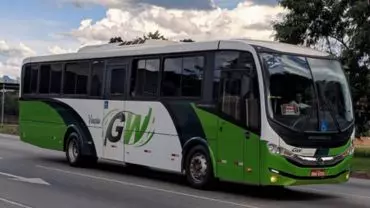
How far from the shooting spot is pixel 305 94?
12.4m

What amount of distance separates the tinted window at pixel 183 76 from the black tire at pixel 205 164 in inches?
46.6

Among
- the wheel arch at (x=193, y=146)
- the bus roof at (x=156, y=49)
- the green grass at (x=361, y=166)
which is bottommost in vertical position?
the green grass at (x=361, y=166)

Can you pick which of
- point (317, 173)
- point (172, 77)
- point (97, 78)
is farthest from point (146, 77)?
point (317, 173)

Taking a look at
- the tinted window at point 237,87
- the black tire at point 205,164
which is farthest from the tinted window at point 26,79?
the tinted window at point 237,87

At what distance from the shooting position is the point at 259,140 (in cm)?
1209

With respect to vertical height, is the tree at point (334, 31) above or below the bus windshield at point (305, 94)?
above

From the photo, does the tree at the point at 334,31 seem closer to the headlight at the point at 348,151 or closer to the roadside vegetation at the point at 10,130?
the headlight at the point at 348,151

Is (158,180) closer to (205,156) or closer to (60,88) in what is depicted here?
(205,156)

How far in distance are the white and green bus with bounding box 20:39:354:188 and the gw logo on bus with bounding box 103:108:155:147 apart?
0.08 ft

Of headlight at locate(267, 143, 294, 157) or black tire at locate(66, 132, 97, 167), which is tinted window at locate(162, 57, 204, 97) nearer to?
headlight at locate(267, 143, 294, 157)

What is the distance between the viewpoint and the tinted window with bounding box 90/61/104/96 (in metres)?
17.3

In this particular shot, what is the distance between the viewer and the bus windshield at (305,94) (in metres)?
12.1

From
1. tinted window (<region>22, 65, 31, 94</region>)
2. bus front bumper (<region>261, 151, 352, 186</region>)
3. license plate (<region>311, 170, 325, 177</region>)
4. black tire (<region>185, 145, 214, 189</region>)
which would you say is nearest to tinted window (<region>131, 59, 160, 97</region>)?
black tire (<region>185, 145, 214, 189</region>)

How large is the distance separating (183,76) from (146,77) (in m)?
1.49
